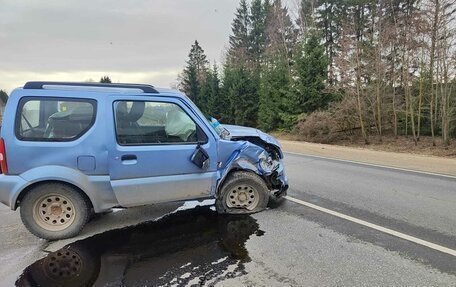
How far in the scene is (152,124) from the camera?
489 centimetres

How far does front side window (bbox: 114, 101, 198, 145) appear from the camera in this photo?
4.74m

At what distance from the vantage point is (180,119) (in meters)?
5.06

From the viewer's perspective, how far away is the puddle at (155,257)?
3.54 metres

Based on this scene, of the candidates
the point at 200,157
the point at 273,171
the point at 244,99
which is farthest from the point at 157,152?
the point at 244,99

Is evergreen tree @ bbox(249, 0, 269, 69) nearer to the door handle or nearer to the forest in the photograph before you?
the forest

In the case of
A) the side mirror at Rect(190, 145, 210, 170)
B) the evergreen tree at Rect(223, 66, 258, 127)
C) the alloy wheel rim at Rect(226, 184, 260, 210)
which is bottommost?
the alloy wheel rim at Rect(226, 184, 260, 210)

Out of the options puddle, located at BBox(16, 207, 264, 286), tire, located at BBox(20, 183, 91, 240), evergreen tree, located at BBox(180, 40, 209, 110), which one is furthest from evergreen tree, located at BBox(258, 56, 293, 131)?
tire, located at BBox(20, 183, 91, 240)

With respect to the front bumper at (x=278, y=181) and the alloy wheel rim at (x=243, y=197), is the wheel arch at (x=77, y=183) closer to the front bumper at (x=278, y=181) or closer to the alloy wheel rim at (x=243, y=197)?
the alloy wheel rim at (x=243, y=197)

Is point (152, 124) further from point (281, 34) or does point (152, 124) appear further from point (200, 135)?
point (281, 34)

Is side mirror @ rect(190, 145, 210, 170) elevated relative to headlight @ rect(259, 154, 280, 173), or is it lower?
elevated

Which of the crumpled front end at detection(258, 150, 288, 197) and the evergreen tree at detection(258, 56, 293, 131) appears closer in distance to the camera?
the crumpled front end at detection(258, 150, 288, 197)

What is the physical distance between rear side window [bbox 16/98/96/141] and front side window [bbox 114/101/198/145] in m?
0.40

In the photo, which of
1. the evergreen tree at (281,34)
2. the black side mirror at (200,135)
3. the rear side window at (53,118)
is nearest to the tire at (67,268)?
the rear side window at (53,118)

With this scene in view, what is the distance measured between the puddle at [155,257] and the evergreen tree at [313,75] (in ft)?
58.4
